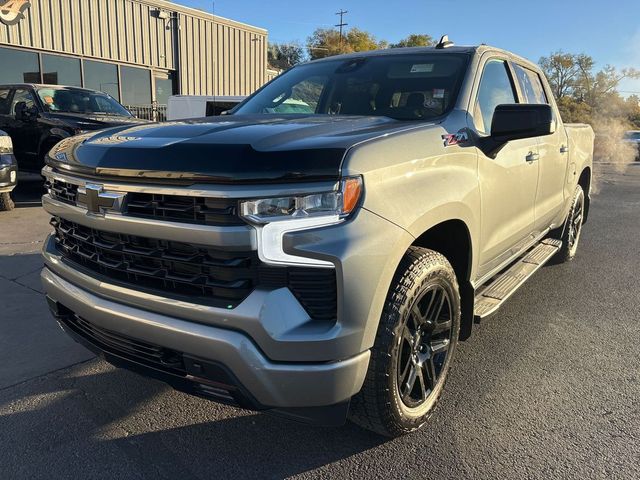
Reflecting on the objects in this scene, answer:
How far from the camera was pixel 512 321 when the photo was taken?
4.14 meters

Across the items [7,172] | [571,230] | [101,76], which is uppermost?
[101,76]

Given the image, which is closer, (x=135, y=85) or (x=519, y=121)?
(x=519, y=121)

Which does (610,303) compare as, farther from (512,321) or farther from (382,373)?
(382,373)

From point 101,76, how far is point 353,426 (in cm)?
1642

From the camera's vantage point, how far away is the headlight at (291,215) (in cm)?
191

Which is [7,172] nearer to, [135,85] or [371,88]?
[371,88]

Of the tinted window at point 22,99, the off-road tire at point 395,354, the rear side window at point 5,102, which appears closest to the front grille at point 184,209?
the off-road tire at point 395,354

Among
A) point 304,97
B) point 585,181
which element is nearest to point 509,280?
point 304,97

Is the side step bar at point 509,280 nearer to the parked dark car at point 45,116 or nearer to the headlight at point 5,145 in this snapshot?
the parked dark car at point 45,116

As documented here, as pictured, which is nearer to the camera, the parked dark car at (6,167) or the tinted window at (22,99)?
the parked dark car at (6,167)

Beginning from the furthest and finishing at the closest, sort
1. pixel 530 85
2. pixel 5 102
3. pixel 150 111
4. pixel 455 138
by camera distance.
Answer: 1. pixel 150 111
2. pixel 5 102
3. pixel 530 85
4. pixel 455 138

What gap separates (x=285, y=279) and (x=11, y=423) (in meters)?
1.80

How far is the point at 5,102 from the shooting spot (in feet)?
32.5

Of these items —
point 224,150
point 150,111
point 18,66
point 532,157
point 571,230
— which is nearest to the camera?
point 224,150
